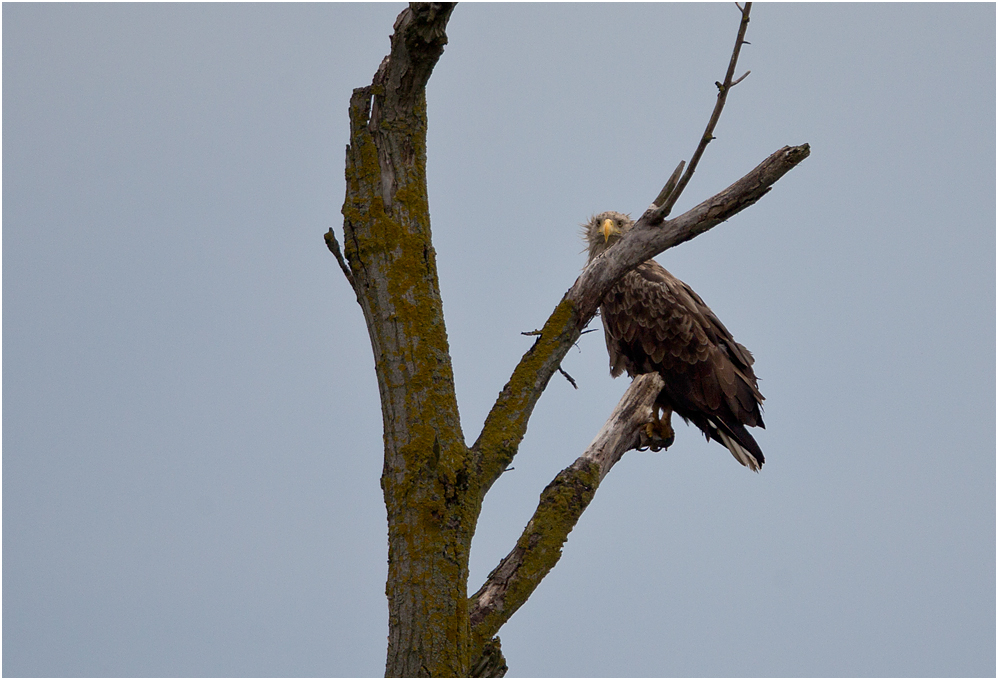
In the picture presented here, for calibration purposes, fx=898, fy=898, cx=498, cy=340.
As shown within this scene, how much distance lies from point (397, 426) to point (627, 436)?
238 centimetres

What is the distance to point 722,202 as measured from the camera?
438 cm

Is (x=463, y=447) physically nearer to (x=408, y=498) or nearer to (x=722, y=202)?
(x=408, y=498)

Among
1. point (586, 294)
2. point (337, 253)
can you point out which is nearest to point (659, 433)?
point (586, 294)

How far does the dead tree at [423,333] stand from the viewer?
13.7 feet

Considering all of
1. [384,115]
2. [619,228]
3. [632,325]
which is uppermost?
[619,228]

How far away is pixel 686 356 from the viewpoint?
845cm

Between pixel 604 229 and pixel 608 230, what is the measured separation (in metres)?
0.04

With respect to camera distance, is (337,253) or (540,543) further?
(540,543)

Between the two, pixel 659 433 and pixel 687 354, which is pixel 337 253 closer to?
pixel 659 433

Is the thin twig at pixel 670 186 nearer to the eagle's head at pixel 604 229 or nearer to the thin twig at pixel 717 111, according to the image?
the thin twig at pixel 717 111

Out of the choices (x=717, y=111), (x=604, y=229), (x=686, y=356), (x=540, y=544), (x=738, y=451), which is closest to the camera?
(x=717, y=111)

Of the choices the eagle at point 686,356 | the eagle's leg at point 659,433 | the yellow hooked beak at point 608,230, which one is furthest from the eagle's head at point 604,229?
the eagle's leg at point 659,433

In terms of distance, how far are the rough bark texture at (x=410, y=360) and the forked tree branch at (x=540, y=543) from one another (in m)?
0.59

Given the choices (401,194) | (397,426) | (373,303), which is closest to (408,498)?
(397,426)
